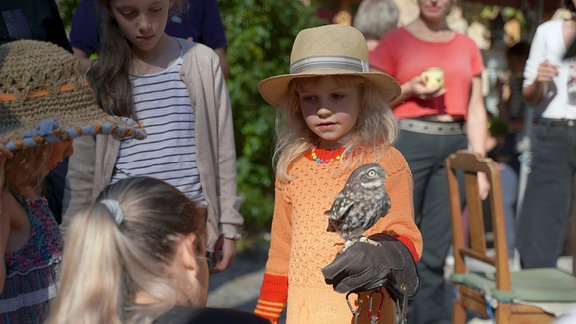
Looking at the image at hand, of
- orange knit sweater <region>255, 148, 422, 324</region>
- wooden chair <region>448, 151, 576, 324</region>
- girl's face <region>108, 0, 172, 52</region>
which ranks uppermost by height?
girl's face <region>108, 0, 172, 52</region>

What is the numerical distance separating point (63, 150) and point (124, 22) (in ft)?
2.30

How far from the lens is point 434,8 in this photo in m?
4.73

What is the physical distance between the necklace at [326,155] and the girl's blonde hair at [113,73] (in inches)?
28.6

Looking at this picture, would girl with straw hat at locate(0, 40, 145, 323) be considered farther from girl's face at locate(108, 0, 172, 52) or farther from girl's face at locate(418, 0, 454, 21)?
girl's face at locate(418, 0, 454, 21)

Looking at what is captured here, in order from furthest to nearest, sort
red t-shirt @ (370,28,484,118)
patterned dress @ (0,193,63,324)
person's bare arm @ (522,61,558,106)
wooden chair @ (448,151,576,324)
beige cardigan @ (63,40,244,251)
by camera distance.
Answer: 1. person's bare arm @ (522,61,558,106)
2. red t-shirt @ (370,28,484,118)
3. wooden chair @ (448,151,576,324)
4. beige cardigan @ (63,40,244,251)
5. patterned dress @ (0,193,63,324)

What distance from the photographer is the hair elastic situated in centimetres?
190

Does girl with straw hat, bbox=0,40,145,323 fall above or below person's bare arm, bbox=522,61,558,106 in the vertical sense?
above

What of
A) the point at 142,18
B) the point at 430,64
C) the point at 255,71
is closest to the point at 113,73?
the point at 142,18

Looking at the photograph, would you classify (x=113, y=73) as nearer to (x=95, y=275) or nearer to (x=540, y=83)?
(x=95, y=275)

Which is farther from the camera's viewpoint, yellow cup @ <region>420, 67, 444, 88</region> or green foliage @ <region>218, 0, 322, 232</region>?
green foliage @ <region>218, 0, 322, 232</region>

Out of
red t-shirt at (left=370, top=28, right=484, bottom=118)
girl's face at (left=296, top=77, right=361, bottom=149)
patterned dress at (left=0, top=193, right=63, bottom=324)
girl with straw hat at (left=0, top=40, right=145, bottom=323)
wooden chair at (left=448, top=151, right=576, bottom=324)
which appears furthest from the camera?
red t-shirt at (left=370, top=28, right=484, bottom=118)

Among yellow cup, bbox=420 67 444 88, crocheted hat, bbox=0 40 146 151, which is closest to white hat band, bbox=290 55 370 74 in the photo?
crocheted hat, bbox=0 40 146 151

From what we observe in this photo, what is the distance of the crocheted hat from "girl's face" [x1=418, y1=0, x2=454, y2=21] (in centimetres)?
251

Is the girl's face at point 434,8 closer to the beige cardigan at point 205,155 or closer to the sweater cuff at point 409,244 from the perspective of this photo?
the beige cardigan at point 205,155
